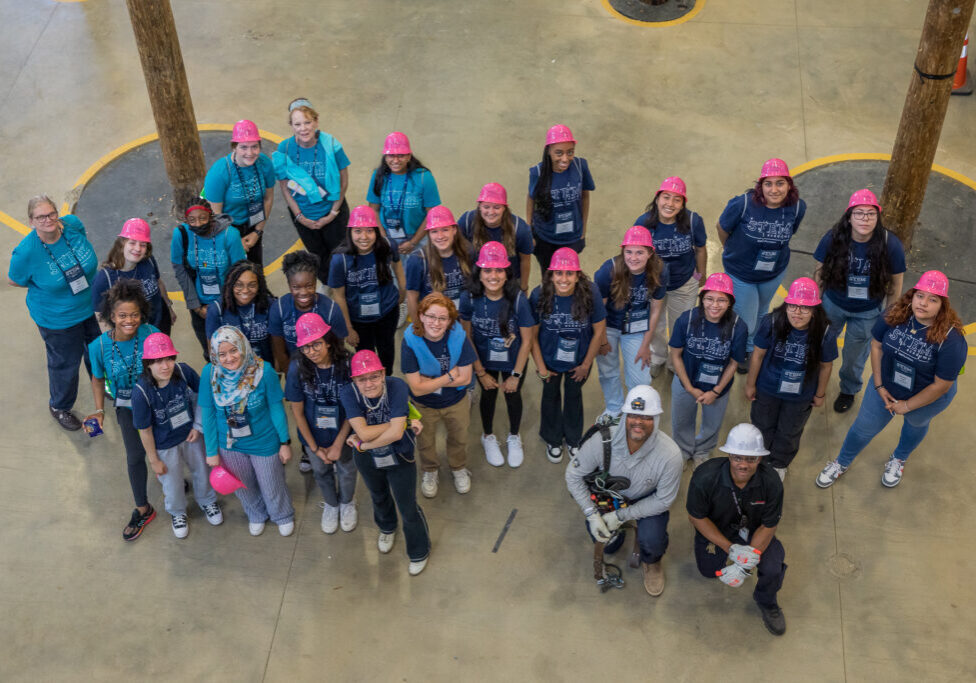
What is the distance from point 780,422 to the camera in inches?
261

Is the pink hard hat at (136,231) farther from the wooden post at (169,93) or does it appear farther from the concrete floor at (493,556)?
the concrete floor at (493,556)

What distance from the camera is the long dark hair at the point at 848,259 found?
21.8 feet

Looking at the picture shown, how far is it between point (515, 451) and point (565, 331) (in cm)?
121

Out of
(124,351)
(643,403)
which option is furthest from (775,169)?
(124,351)

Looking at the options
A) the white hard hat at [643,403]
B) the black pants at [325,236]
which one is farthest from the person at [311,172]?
the white hard hat at [643,403]

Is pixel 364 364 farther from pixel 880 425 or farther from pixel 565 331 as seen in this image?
pixel 880 425

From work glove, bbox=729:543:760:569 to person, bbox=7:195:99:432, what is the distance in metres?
4.89

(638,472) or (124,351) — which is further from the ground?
(124,351)

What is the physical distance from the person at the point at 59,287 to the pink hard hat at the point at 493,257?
2974 mm

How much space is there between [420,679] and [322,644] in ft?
2.26

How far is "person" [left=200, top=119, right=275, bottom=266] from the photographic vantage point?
728 centimetres

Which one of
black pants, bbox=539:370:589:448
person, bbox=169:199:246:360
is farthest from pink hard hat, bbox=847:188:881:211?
person, bbox=169:199:246:360

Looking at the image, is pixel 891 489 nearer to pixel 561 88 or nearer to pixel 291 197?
pixel 291 197

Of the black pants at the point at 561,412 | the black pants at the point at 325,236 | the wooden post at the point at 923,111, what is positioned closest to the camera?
the black pants at the point at 561,412
